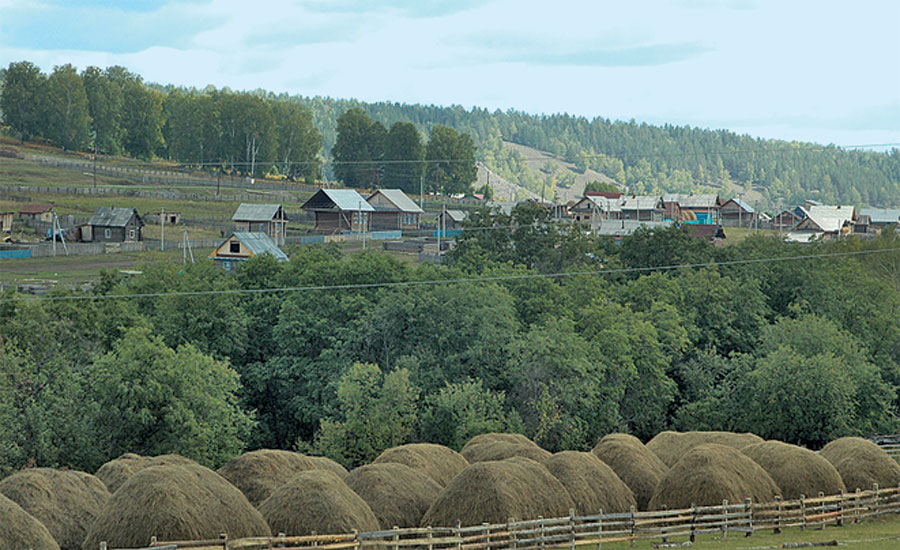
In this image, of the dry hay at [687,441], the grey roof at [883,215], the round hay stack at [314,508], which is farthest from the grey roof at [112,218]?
the grey roof at [883,215]

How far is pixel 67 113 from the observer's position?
164 m

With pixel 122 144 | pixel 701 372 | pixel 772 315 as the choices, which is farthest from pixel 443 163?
pixel 701 372

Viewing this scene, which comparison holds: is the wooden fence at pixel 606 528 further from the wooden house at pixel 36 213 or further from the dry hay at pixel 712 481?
the wooden house at pixel 36 213

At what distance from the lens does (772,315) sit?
76688 mm

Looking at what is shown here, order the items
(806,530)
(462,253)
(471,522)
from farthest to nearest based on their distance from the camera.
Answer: (462,253) < (806,530) < (471,522)

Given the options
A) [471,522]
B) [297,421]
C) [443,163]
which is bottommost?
[297,421]

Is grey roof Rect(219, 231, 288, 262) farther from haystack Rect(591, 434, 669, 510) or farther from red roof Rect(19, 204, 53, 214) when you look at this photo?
haystack Rect(591, 434, 669, 510)

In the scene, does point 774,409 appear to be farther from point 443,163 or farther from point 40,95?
point 40,95

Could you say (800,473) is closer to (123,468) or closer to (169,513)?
(169,513)

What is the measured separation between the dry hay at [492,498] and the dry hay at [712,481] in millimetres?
5319

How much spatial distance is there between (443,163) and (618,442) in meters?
144

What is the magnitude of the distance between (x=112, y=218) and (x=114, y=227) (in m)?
1.10

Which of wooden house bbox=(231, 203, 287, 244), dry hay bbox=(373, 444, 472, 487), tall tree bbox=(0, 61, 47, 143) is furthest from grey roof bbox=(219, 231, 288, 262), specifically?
tall tree bbox=(0, 61, 47, 143)

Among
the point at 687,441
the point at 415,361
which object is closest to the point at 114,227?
the point at 415,361
